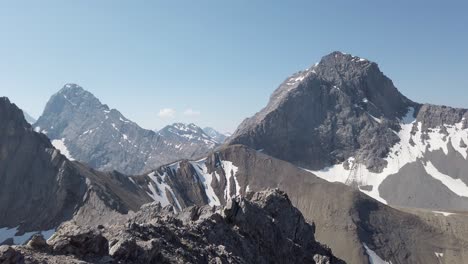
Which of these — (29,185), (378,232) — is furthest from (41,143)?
(378,232)

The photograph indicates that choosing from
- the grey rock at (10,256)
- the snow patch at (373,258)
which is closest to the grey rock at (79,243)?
the grey rock at (10,256)

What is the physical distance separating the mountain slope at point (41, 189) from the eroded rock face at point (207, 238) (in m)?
74.8

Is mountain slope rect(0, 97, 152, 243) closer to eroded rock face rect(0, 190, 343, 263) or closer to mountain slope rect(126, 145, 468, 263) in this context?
mountain slope rect(126, 145, 468, 263)

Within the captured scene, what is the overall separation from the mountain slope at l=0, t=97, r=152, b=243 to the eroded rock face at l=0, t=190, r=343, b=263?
7477 cm

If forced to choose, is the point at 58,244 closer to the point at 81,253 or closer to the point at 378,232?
the point at 81,253

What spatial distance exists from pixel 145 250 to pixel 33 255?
8.52 meters

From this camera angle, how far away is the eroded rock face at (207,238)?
96.6 feet

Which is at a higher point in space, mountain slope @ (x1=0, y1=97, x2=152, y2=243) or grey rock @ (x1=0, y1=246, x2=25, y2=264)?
mountain slope @ (x1=0, y1=97, x2=152, y2=243)

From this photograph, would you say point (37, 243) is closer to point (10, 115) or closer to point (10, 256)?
point (10, 256)

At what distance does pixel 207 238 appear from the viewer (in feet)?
147

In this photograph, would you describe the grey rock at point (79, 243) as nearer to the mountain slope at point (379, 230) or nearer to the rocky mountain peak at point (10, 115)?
the mountain slope at point (379, 230)

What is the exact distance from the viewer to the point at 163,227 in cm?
4056

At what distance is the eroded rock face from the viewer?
29.5m

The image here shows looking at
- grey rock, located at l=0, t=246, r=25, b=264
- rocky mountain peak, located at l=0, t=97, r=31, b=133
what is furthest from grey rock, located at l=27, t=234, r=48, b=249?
rocky mountain peak, located at l=0, t=97, r=31, b=133
